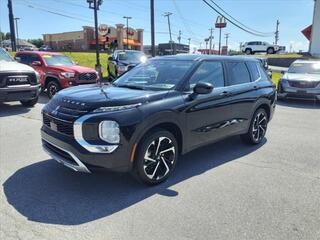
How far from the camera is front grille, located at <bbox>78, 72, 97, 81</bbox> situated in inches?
450

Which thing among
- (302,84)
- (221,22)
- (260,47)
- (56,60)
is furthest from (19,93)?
(260,47)

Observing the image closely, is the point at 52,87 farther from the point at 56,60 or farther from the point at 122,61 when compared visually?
the point at 122,61

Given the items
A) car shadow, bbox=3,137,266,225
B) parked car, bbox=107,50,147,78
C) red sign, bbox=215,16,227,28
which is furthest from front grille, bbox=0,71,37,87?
red sign, bbox=215,16,227,28

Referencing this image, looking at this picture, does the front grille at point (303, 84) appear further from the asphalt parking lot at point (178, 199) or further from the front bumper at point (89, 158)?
the front bumper at point (89, 158)

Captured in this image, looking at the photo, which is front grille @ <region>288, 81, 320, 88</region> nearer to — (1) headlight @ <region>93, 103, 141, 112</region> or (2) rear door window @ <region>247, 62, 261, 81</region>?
(2) rear door window @ <region>247, 62, 261, 81</region>

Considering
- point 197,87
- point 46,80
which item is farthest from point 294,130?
point 46,80

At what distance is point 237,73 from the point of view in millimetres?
5703

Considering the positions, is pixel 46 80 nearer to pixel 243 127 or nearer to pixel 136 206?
pixel 243 127

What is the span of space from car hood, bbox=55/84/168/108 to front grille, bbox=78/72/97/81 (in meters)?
7.16

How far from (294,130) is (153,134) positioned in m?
4.91

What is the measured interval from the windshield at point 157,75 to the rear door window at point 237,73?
3.12 feet

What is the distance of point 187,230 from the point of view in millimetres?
3160

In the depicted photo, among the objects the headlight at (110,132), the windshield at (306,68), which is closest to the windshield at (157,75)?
the headlight at (110,132)

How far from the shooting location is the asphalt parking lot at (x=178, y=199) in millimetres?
3164
